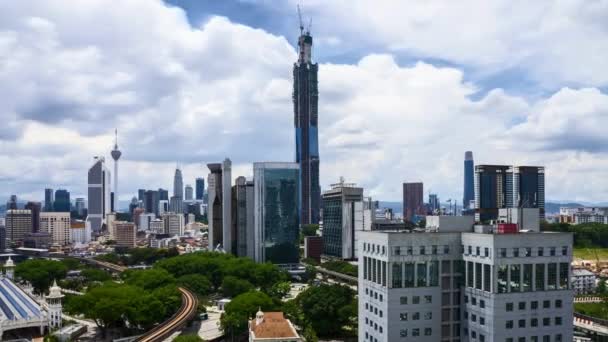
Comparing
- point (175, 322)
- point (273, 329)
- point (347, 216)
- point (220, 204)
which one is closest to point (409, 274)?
point (273, 329)

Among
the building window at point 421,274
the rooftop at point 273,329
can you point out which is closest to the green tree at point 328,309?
the rooftop at point 273,329

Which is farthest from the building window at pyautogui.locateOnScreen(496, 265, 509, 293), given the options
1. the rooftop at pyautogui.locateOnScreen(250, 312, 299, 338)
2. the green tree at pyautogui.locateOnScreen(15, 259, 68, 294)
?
the green tree at pyautogui.locateOnScreen(15, 259, 68, 294)

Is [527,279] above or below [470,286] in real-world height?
above

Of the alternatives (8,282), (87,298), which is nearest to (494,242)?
(87,298)

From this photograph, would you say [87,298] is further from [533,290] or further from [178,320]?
[533,290]

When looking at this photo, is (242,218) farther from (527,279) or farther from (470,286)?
(527,279)

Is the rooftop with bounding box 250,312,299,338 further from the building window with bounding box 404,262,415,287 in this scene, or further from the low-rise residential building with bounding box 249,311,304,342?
the building window with bounding box 404,262,415,287
